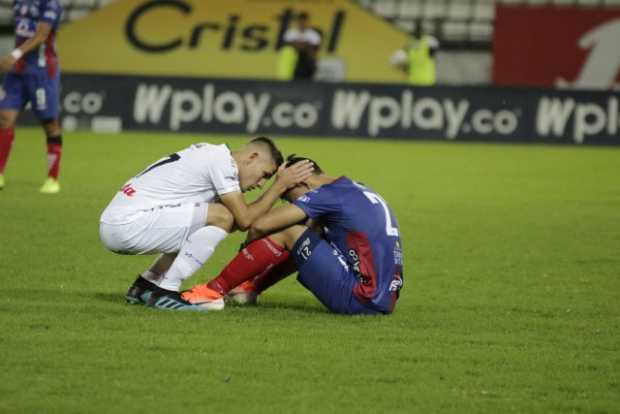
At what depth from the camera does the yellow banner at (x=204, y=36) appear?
3108 centimetres

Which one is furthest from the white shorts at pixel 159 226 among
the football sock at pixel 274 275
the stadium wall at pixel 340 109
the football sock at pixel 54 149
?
the stadium wall at pixel 340 109

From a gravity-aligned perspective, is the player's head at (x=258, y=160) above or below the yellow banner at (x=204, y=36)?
above

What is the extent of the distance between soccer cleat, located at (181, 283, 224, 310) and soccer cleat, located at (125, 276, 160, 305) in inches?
7.3

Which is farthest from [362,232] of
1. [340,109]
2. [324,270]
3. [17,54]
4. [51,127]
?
[340,109]

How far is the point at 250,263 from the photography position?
770 centimetres

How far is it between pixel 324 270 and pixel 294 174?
1.76ft

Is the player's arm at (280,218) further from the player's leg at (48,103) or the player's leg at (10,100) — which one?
the player's leg at (10,100)

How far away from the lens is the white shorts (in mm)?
7664

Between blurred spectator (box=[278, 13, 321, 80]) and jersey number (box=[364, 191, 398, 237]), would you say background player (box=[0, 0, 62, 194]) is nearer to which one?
jersey number (box=[364, 191, 398, 237])

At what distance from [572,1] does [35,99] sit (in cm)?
Answer: 1870

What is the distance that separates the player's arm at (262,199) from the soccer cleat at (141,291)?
0.64 metres

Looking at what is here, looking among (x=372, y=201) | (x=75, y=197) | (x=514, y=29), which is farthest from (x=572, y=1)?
(x=372, y=201)

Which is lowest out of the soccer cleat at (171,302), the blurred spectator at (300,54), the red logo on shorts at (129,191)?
the blurred spectator at (300,54)

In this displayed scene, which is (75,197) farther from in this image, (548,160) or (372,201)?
(548,160)
